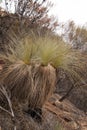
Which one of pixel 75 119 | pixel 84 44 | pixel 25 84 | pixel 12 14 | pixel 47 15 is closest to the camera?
pixel 25 84

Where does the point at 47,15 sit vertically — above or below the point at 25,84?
above

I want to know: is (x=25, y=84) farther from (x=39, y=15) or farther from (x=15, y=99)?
(x=39, y=15)

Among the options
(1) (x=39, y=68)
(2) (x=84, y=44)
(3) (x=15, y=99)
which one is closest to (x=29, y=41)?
(1) (x=39, y=68)

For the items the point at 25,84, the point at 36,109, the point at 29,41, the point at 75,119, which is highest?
the point at 29,41

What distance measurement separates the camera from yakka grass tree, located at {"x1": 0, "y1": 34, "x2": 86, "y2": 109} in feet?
17.6

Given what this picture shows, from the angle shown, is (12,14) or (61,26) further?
(61,26)

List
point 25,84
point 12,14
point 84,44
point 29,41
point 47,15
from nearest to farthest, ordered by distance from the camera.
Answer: point 25,84
point 29,41
point 12,14
point 47,15
point 84,44

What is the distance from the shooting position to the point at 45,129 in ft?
18.1

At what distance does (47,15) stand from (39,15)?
1.95 ft

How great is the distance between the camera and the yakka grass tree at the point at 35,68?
537 cm

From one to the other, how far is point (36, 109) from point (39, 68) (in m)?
0.64

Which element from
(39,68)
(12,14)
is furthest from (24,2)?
(39,68)

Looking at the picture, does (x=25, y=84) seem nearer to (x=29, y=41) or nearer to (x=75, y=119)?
(x=29, y=41)

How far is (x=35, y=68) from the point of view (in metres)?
5.45
